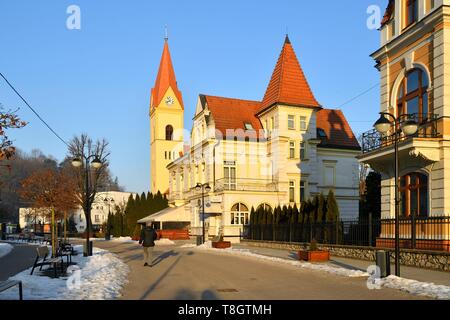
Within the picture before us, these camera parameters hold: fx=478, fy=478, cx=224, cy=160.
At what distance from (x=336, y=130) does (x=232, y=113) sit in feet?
37.1

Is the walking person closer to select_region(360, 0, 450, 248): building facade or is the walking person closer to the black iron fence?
the black iron fence

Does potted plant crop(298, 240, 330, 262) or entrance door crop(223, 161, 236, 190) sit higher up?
entrance door crop(223, 161, 236, 190)

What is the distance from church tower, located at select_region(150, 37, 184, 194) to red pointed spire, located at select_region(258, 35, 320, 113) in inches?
1083

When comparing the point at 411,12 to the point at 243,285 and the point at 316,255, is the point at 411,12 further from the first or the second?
the point at 243,285

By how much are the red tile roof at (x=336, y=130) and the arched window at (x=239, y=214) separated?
427 inches

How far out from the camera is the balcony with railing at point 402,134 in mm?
17969

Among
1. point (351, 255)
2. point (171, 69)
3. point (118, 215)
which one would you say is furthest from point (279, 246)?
point (171, 69)

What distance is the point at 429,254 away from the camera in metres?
15.7

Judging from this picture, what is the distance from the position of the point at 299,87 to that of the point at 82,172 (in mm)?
25481

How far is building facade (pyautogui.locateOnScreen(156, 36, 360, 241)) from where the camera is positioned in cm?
4091

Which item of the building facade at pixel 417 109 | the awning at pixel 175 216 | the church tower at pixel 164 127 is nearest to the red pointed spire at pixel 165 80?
the church tower at pixel 164 127

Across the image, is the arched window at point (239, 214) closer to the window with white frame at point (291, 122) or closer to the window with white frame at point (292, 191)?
the window with white frame at point (292, 191)

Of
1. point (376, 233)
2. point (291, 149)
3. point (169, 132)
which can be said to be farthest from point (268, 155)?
point (169, 132)

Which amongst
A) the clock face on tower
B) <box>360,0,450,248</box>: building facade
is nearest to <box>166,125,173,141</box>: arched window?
the clock face on tower
